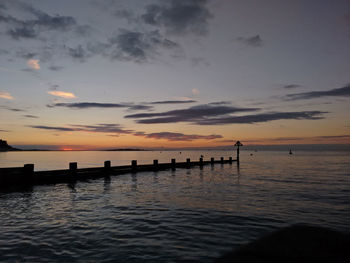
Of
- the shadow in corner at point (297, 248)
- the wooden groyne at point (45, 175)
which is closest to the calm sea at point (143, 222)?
the wooden groyne at point (45, 175)

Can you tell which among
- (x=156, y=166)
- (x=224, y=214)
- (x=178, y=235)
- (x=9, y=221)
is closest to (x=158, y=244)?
(x=178, y=235)

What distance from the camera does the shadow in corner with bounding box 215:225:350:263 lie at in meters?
2.96

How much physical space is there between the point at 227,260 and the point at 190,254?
4112 mm

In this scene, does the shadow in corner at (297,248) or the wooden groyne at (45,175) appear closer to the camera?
the shadow in corner at (297,248)

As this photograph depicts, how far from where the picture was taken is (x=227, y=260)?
2873 mm

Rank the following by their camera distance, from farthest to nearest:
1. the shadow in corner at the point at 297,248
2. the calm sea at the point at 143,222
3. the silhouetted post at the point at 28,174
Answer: the silhouetted post at the point at 28,174
the calm sea at the point at 143,222
the shadow in corner at the point at 297,248

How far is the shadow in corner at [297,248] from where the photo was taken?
2962 mm

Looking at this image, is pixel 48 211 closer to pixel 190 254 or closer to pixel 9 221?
pixel 9 221

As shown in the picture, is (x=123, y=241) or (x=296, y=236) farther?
(x=123, y=241)

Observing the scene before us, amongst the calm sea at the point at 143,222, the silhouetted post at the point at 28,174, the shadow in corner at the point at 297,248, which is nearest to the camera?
the shadow in corner at the point at 297,248

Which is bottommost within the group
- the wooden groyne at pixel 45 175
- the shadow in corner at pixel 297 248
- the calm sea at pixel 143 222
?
the calm sea at pixel 143 222

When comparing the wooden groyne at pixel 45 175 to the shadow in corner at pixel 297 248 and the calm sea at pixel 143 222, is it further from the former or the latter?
the shadow in corner at pixel 297 248

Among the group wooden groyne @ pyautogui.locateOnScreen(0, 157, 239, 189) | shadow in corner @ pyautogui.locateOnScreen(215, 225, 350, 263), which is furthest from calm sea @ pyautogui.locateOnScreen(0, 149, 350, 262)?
shadow in corner @ pyautogui.locateOnScreen(215, 225, 350, 263)

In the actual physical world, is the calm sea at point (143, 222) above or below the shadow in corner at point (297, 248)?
below
